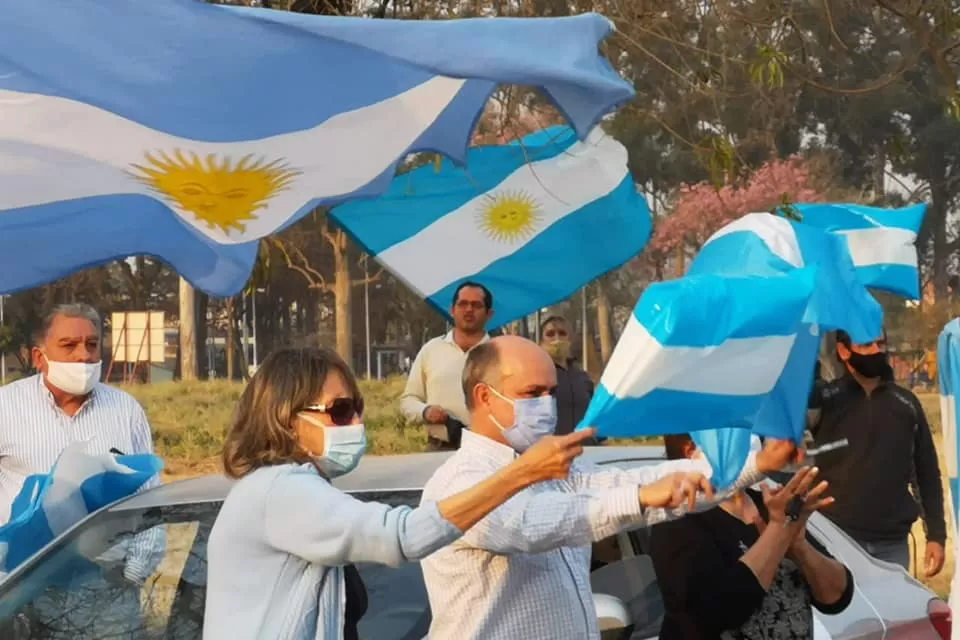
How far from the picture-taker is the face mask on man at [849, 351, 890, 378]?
6.23m

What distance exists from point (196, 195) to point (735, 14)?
176 inches

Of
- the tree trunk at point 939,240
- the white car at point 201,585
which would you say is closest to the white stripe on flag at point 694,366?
the white car at point 201,585

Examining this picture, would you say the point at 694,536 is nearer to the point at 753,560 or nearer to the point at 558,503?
the point at 753,560

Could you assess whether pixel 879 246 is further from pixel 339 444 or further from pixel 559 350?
pixel 559 350

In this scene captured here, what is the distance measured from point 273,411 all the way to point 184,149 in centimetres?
95

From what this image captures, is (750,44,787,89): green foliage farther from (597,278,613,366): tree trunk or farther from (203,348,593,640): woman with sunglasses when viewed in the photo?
(597,278,613,366): tree trunk

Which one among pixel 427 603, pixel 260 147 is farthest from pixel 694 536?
pixel 260 147

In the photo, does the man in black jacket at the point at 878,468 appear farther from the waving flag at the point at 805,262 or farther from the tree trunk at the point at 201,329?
the tree trunk at the point at 201,329

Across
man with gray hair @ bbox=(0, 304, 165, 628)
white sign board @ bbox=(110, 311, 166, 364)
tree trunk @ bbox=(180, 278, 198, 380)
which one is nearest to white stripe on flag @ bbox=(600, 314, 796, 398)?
man with gray hair @ bbox=(0, 304, 165, 628)

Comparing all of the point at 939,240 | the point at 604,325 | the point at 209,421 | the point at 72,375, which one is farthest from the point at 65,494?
the point at 939,240

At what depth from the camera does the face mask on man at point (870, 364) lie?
623 cm

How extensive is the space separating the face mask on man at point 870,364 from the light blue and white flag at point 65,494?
2.75 meters

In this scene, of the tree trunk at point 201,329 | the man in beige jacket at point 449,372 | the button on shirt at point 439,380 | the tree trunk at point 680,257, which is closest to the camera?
the man in beige jacket at point 449,372

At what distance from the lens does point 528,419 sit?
11.3 feet
